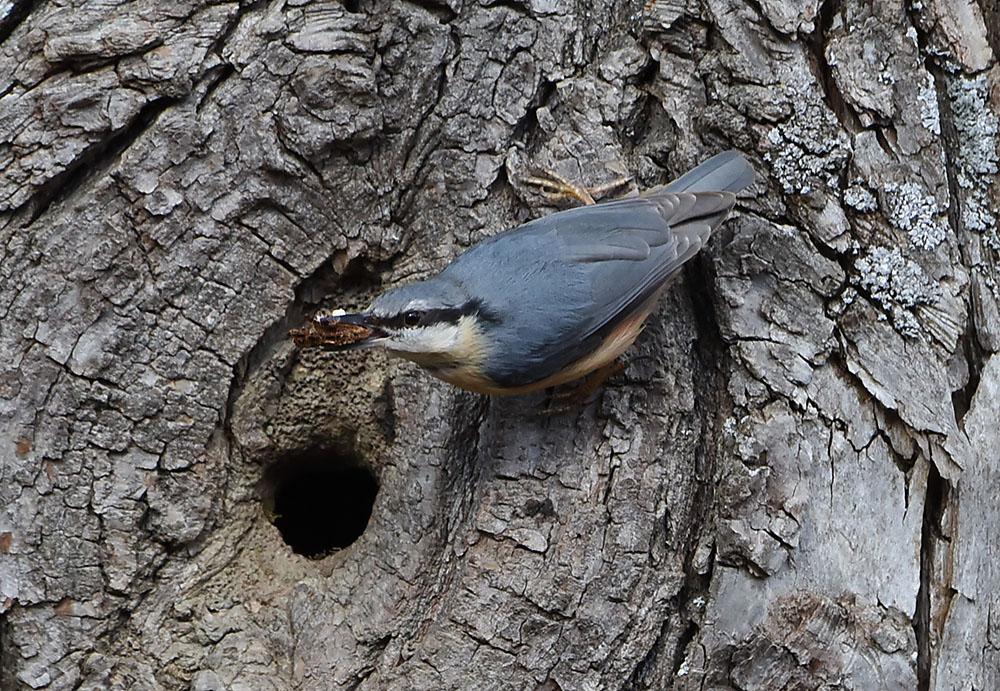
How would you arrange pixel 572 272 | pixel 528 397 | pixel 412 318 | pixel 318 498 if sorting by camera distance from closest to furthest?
pixel 412 318 < pixel 572 272 < pixel 528 397 < pixel 318 498

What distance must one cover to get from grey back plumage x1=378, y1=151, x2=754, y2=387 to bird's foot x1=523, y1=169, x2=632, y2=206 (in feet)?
0.26

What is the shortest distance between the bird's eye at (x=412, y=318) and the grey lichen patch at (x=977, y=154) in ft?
4.60

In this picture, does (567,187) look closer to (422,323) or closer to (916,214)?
(422,323)

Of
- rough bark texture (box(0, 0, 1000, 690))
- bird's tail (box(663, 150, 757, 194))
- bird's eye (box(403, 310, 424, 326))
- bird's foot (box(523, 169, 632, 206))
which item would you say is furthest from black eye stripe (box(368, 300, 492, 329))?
bird's tail (box(663, 150, 757, 194))

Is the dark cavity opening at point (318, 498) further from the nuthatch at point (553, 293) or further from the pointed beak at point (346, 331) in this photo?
the nuthatch at point (553, 293)

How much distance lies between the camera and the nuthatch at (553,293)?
2.43m

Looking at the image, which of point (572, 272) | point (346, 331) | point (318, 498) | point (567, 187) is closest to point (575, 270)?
point (572, 272)

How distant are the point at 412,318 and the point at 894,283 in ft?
3.84

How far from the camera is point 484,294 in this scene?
2455mm

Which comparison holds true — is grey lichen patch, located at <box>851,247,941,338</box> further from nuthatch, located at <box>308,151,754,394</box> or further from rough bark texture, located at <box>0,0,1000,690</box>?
nuthatch, located at <box>308,151,754,394</box>

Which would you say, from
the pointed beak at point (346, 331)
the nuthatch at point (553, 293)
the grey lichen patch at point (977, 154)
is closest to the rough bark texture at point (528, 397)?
the grey lichen patch at point (977, 154)

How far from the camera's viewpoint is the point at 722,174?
8.09 feet

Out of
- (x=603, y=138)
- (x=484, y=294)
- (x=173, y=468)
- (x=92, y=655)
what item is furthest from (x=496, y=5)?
(x=92, y=655)

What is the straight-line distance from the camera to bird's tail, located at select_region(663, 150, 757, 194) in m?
2.46
